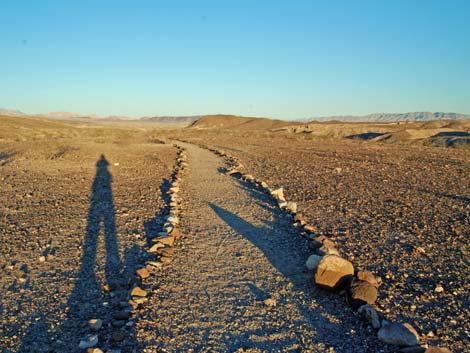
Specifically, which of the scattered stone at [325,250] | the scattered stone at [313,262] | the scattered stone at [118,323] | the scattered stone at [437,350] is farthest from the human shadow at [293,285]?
the scattered stone at [118,323]

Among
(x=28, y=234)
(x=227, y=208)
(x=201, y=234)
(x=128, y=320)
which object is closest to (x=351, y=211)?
(x=227, y=208)

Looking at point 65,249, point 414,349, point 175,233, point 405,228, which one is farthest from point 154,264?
point 405,228

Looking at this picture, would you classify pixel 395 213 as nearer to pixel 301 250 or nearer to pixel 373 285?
pixel 301 250

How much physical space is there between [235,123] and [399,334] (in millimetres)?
96852

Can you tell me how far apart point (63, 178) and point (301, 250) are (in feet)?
30.4

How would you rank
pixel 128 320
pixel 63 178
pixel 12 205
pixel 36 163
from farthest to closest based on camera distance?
pixel 36 163 → pixel 63 178 → pixel 12 205 → pixel 128 320

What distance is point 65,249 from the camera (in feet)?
20.6

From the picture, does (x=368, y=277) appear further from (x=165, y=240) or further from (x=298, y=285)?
(x=165, y=240)

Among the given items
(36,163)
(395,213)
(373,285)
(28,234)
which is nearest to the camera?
(373,285)

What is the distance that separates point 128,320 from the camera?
4.21 m

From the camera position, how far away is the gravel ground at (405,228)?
4516 millimetres

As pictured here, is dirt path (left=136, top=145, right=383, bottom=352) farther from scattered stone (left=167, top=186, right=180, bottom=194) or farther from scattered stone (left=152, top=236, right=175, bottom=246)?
scattered stone (left=167, top=186, right=180, bottom=194)

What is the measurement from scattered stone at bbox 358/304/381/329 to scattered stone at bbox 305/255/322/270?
1.19 metres

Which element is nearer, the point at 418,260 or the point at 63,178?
the point at 418,260
